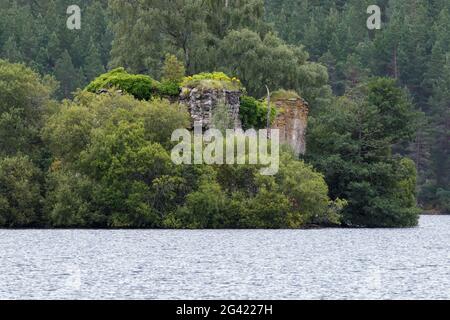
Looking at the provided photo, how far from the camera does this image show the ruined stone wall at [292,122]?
75.4 meters

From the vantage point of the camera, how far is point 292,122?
249ft

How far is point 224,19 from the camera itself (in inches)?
3556

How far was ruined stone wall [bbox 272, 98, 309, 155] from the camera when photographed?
75375 millimetres

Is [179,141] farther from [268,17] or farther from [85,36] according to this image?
[268,17]

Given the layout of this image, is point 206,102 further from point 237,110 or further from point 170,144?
point 170,144

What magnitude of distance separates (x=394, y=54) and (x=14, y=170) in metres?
73.3

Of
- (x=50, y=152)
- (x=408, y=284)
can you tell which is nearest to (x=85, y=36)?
(x=50, y=152)

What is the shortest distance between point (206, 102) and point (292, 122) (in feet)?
24.2

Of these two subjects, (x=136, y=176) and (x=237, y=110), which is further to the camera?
(x=237, y=110)
